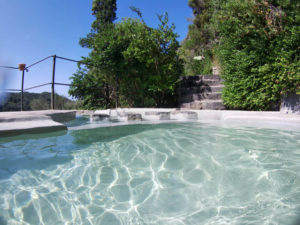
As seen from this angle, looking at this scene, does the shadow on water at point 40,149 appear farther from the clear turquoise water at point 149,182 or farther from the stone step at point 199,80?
the stone step at point 199,80

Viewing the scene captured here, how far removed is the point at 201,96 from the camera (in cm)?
788

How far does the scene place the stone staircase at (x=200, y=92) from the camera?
24.0 feet

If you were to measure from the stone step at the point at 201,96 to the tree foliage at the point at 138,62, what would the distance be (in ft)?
2.05

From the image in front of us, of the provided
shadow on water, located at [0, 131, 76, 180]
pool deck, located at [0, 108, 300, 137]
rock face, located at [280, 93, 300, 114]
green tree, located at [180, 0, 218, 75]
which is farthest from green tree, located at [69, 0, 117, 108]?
rock face, located at [280, 93, 300, 114]

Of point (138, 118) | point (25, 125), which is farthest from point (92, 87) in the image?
point (25, 125)

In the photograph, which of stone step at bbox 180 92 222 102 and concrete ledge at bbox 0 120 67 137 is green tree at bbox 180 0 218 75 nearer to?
stone step at bbox 180 92 222 102

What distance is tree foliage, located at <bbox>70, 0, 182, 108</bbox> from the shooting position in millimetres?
7840

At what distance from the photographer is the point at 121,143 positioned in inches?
122

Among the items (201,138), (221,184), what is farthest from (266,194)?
(201,138)

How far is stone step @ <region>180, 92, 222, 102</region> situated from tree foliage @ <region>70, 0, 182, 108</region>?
62cm

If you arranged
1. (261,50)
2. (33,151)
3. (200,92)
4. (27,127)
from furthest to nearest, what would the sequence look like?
(200,92) → (261,50) → (27,127) → (33,151)

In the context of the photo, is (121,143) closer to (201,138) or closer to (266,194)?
(201,138)

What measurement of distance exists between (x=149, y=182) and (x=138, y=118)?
3.87 m

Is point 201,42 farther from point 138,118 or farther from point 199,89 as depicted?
point 138,118
